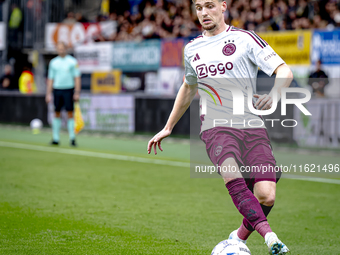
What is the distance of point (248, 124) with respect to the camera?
4082 millimetres

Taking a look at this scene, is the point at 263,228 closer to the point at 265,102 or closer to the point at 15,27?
the point at 265,102

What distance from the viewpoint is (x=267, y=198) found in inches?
154

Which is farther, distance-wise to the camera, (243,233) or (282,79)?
(243,233)

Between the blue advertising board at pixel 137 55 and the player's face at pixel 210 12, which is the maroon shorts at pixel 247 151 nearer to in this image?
the player's face at pixel 210 12

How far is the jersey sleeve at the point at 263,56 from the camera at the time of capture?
13.0ft

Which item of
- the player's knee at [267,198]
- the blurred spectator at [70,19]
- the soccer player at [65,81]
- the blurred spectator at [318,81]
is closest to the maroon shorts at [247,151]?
the player's knee at [267,198]

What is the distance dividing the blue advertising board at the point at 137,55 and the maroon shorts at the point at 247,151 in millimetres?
18103

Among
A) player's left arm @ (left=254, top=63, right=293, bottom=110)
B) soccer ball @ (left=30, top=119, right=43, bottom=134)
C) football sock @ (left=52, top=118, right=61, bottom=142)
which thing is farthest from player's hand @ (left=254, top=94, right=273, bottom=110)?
soccer ball @ (left=30, top=119, right=43, bottom=134)

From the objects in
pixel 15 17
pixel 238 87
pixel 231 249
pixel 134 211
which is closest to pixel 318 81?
pixel 134 211

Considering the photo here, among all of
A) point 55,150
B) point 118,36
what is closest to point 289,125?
point 55,150

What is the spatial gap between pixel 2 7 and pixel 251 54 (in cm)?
2893

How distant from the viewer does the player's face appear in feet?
13.5

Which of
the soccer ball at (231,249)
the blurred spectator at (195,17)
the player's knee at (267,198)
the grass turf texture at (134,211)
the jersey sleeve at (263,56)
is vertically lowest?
the grass turf texture at (134,211)

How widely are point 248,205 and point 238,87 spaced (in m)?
0.92
